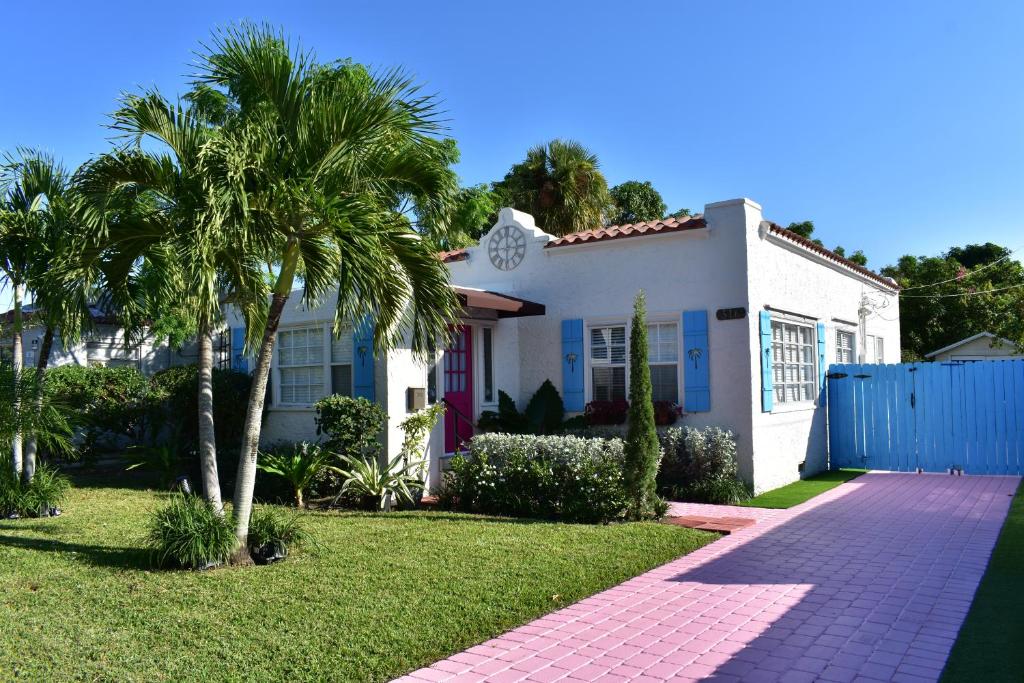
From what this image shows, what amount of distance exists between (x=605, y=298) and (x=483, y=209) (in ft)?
34.9

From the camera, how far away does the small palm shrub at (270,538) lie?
715cm

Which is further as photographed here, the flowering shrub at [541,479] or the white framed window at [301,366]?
the white framed window at [301,366]

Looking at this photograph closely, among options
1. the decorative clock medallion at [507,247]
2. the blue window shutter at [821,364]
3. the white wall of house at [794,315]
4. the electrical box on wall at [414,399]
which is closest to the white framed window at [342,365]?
the electrical box on wall at [414,399]

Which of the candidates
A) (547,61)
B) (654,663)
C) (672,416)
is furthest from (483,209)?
(654,663)

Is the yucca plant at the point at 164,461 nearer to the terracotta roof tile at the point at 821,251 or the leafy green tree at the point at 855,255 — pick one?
the terracotta roof tile at the point at 821,251

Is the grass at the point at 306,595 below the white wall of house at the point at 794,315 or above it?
below

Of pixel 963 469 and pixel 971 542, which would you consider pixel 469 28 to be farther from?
pixel 963 469

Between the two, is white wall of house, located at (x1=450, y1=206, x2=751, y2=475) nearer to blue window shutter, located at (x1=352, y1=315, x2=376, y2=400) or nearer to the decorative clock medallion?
the decorative clock medallion

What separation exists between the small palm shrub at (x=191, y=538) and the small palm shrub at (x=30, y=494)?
3.30m

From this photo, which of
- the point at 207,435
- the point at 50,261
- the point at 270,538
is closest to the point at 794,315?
the point at 270,538

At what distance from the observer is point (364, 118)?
6824 mm

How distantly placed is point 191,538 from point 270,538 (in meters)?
0.72

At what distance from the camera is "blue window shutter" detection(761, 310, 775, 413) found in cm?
1178

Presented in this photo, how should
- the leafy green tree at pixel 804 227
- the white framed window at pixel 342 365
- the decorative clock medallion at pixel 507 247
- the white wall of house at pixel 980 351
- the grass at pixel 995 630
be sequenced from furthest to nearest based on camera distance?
the leafy green tree at pixel 804 227
the white wall of house at pixel 980 351
the decorative clock medallion at pixel 507 247
the white framed window at pixel 342 365
the grass at pixel 995 630
